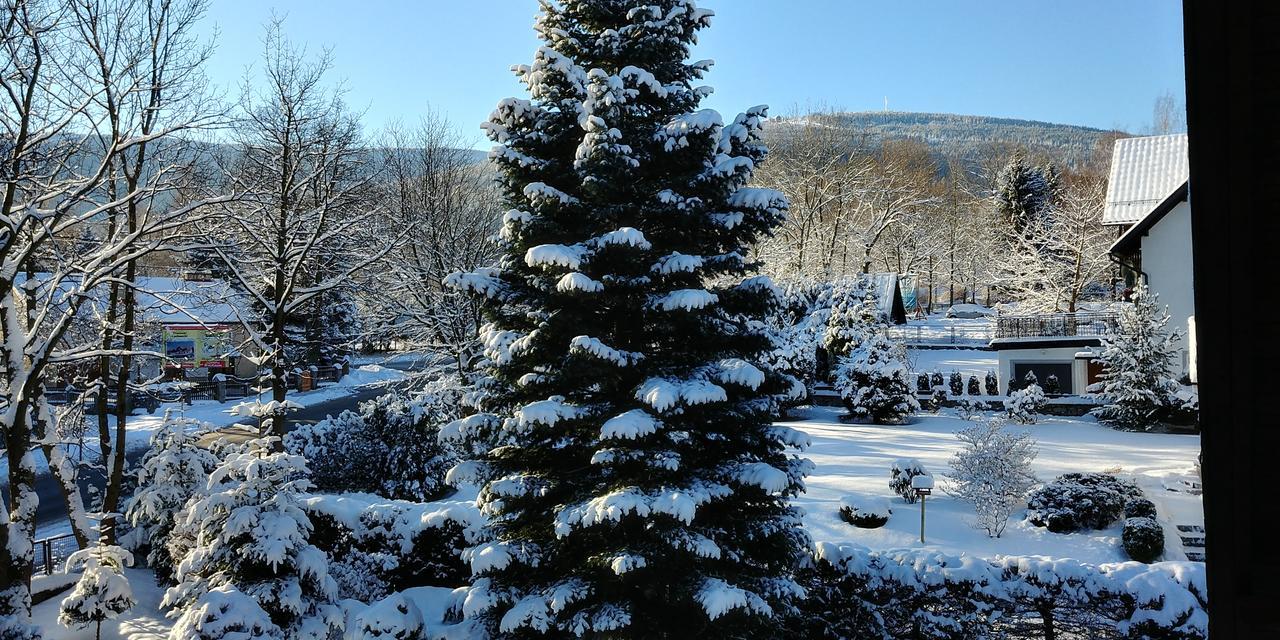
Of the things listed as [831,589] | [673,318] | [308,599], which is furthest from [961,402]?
[308,599]

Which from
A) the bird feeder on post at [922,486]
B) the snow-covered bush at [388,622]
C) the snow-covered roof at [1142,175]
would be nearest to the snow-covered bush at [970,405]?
the snow-covered roof at [1142,175]

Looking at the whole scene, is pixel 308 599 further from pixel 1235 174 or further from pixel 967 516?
pixel 967 516

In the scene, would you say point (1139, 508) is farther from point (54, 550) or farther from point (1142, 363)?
point (54, 550)

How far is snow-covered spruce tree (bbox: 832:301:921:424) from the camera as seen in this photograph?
2380 centimetres

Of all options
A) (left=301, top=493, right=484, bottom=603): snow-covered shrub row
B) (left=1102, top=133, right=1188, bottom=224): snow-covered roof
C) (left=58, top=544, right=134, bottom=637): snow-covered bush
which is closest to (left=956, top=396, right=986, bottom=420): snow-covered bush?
(left=1102, top=133, right=1188, bottom=224): snow-covered roof

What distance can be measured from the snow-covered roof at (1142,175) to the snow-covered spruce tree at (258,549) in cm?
2753

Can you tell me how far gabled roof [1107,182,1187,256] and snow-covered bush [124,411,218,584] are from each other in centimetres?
2463

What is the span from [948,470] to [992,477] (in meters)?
3.69

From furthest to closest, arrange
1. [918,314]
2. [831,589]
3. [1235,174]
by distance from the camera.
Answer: [918,314] → [831,589] → [1235,174]

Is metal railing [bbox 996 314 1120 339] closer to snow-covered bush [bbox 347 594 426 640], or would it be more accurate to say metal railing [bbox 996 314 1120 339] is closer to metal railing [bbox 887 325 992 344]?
metal railing [bbox 887 325 992 344]

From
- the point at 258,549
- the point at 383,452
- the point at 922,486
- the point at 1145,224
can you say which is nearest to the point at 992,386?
the point at 1145,224

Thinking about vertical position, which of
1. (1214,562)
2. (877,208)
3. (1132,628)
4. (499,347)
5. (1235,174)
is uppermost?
(877,208)

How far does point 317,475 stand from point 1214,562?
16.1 m

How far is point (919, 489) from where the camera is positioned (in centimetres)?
1249
